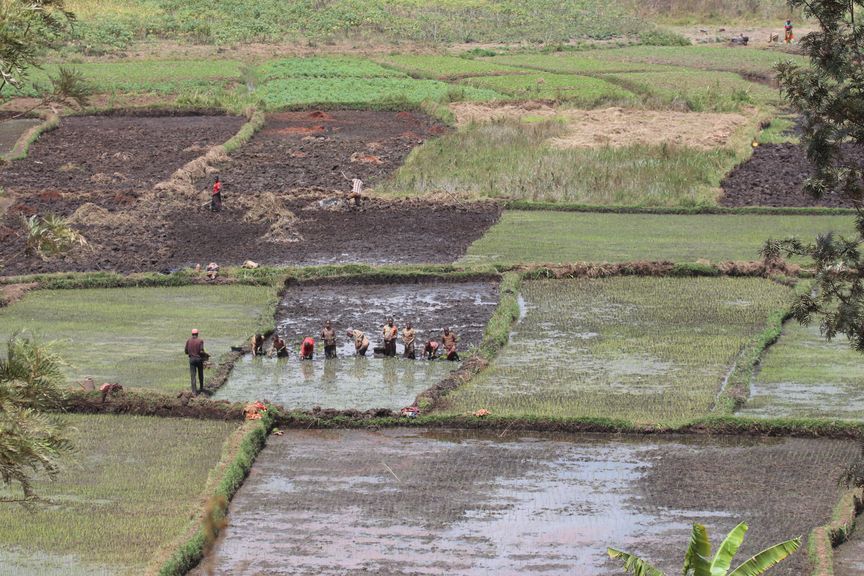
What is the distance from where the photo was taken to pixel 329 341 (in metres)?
26.4

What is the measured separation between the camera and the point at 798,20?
278 feet

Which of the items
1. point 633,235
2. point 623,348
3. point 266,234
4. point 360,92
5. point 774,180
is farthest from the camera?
point 360,92

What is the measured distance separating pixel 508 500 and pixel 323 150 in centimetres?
2996

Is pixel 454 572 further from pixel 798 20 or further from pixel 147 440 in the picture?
pixel 798 20

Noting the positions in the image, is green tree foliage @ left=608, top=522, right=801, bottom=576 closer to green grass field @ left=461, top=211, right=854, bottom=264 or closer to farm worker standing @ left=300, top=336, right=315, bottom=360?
farm worker standing @ left=300, top=336, right=315, bottom=360

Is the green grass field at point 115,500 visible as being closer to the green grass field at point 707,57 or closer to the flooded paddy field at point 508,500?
the flooded paddy field at point 508,500

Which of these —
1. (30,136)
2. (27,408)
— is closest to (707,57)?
(30,136)

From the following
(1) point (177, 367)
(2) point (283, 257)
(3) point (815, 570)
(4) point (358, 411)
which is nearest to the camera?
(3) point (815, 570)

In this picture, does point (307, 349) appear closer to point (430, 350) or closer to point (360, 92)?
point (430, 350)

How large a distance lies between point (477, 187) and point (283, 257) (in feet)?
28.9

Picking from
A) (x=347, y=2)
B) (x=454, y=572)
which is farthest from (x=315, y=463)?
(x=347, y=2)

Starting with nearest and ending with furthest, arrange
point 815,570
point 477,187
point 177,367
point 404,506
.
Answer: point 815,570 < point 404,506 < point 177,367 < point 477,187

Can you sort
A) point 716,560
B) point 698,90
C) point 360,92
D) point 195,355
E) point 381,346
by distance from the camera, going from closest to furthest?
point 716,560 → point 195,355 → point 381,346 → point 698,90 → point 360,92

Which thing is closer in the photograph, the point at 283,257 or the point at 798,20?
the point at 283,257
